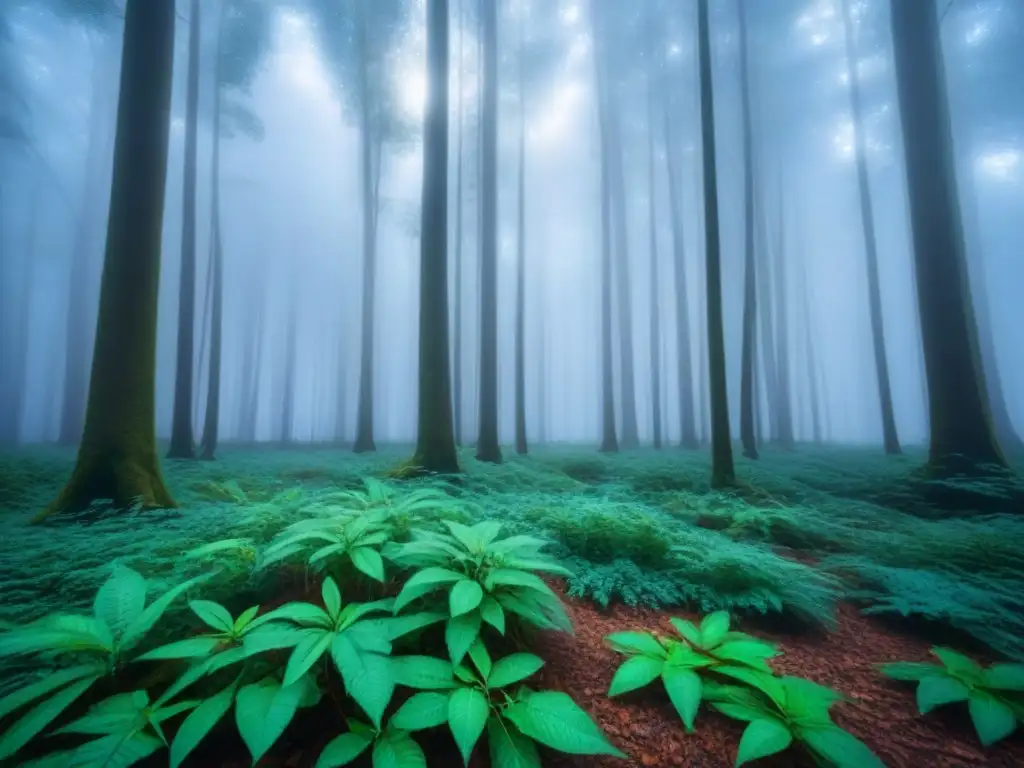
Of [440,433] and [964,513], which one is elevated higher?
[440,433]

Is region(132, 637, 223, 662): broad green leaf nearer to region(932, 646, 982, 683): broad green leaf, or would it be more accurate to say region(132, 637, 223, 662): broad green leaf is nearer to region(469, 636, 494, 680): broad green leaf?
region(469, 636, 494, 680): broad green leaf

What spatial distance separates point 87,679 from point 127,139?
7032 millimetres

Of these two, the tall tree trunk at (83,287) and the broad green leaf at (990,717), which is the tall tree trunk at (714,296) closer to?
the broad green leaf at (990,717)

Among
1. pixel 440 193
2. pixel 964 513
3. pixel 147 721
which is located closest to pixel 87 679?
pixel 147 721

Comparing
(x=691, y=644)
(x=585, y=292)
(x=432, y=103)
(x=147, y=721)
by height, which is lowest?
(x=691, y=644)

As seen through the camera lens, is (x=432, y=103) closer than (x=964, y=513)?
No

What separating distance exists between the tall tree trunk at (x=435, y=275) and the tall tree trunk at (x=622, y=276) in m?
14.2

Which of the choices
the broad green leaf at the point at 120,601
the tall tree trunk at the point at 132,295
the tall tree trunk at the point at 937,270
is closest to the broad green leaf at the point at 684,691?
the broad green leaf at the point at 120,601

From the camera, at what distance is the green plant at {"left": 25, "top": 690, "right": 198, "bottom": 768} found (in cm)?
148

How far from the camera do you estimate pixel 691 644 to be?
2.51m

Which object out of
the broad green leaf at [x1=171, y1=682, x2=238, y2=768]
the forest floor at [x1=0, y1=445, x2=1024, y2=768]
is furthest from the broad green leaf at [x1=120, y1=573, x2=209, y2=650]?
the broad green leaf at [x1=171, y1=682, x2=238, y2=768]

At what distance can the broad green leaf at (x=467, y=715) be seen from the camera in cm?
155

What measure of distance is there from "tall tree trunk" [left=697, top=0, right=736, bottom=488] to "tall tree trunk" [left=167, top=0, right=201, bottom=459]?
1541cm

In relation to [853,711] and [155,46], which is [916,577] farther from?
[155,46]
